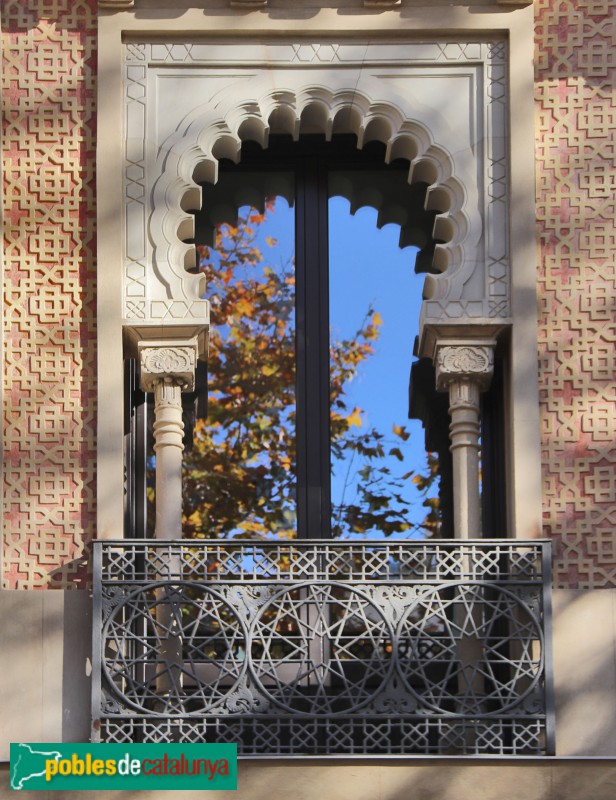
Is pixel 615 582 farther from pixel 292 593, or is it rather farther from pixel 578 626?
pixel 292 593

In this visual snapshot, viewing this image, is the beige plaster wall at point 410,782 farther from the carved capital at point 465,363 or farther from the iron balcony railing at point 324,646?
the carved capital at point 465,363

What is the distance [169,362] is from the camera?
10.1 meters

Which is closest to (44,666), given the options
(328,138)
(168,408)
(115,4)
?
(168,408)

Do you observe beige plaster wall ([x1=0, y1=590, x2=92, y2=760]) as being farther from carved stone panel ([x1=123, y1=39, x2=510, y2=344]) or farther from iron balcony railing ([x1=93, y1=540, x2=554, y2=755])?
carved stone panel ([x1=123, y1=39, x2=510, y2=344])

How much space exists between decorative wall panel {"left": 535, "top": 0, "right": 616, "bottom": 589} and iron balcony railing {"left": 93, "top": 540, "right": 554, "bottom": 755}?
37 centimetres

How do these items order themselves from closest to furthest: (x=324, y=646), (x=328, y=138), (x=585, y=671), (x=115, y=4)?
(x=585, y=671), (x=324, y=646), (x=115, y=4), (x=328, y=138)

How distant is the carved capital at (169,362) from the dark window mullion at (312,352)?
64cm

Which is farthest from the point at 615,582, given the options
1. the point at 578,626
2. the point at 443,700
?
the point at 443,700

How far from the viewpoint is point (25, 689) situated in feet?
31.6

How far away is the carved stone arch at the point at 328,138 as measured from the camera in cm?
1027

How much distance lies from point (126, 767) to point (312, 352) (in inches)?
91.2

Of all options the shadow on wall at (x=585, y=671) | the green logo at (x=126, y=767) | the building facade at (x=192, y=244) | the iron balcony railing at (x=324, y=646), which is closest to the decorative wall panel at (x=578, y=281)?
the building facade at (x=192, y=244)

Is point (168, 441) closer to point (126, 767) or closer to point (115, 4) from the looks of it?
point (126, 767)

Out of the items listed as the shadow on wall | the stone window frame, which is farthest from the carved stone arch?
the shadow on wall
